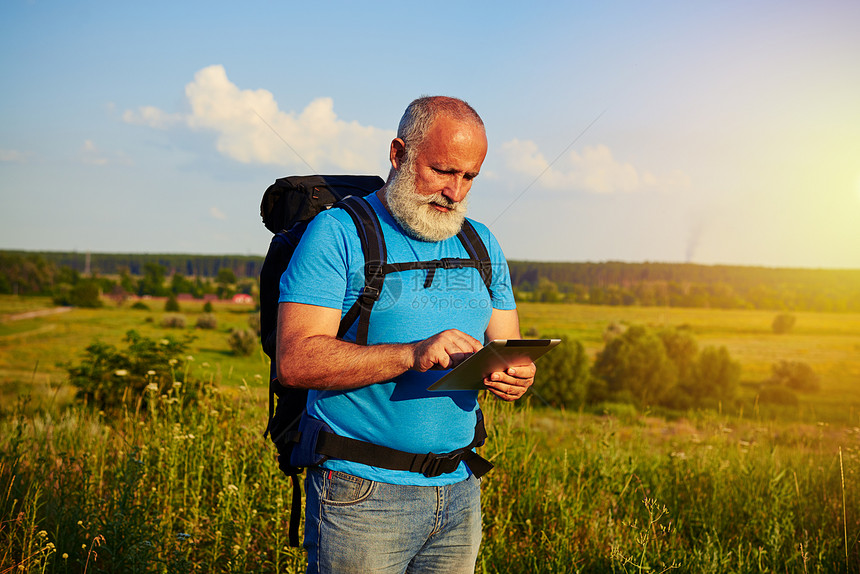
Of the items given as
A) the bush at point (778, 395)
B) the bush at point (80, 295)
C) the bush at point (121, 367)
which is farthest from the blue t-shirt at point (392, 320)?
the bush at point (80, 295)

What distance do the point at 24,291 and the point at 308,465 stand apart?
72444 mm

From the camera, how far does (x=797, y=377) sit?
29.7m

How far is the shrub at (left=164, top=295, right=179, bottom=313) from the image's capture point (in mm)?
58281

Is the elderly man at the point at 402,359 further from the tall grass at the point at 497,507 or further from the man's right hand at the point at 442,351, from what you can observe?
the tall grass at the point at 497,507

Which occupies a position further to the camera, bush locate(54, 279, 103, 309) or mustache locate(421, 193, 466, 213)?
bush locate(54, 279, 103, 309)

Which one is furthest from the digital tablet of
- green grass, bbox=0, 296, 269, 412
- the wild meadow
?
green grass, bbox=0, 296, 269, 412

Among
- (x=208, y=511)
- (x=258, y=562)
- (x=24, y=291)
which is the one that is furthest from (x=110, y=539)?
(x=24, y=291)

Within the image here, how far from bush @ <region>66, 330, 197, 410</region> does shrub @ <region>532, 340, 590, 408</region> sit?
17991 millimetres

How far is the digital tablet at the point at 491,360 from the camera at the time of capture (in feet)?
5.24

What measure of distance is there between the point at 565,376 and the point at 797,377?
41.9 feet

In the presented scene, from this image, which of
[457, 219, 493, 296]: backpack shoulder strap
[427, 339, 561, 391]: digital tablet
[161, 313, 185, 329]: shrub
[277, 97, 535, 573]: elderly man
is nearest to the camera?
[427, 339, 561, 391]: digital tablet

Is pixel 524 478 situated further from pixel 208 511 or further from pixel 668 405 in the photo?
pixel 668 405

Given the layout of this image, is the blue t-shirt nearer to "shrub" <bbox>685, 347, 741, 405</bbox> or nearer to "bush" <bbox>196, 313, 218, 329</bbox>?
"shrub" <bbox>685, 347, 741, 405</bbox>

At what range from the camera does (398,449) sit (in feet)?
6.00
